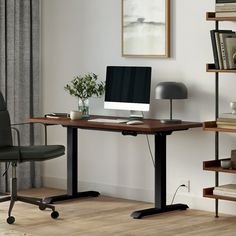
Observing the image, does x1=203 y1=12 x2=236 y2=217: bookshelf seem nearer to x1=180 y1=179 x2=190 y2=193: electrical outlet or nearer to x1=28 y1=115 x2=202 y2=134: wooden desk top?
x1=28 y1=115 x2=202 y2=134: wooden desk top

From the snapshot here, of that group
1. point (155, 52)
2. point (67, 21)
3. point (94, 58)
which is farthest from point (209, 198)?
point (67, 21)

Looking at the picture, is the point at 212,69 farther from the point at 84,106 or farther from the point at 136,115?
the point at 84,106

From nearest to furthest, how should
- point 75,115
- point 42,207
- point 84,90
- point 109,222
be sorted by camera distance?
point 109,222 < point 42,207 < point 75,115 < point 84,90

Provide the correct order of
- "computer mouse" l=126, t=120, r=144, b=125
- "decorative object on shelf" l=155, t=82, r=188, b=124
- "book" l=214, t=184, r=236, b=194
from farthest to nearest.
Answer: "decorative object on shelf" l=155, t=82, r=188, b=124 → "computer mouse" l=126, t=120, r=144, b=125 → "book" l=214, t=184, r=236, b=194

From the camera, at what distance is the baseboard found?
19.8ft

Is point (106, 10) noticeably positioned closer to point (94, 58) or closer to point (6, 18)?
point (94, 58)

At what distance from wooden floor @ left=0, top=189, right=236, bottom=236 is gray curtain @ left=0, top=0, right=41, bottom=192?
3.00ft

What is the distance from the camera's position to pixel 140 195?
6570 mm

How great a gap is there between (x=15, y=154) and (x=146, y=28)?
5.56 feet

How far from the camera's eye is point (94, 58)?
22.6 ft

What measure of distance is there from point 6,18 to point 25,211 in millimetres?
1919

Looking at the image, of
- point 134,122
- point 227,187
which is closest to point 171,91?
point 134,122

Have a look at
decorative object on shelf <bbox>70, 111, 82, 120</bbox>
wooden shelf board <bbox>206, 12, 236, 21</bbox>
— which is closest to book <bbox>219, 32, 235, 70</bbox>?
wooden shelf board <bbox>206, 12, 236, 21</bbox>

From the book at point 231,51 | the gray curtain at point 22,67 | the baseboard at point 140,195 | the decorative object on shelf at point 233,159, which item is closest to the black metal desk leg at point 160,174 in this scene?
the baseboard at point 140,195
